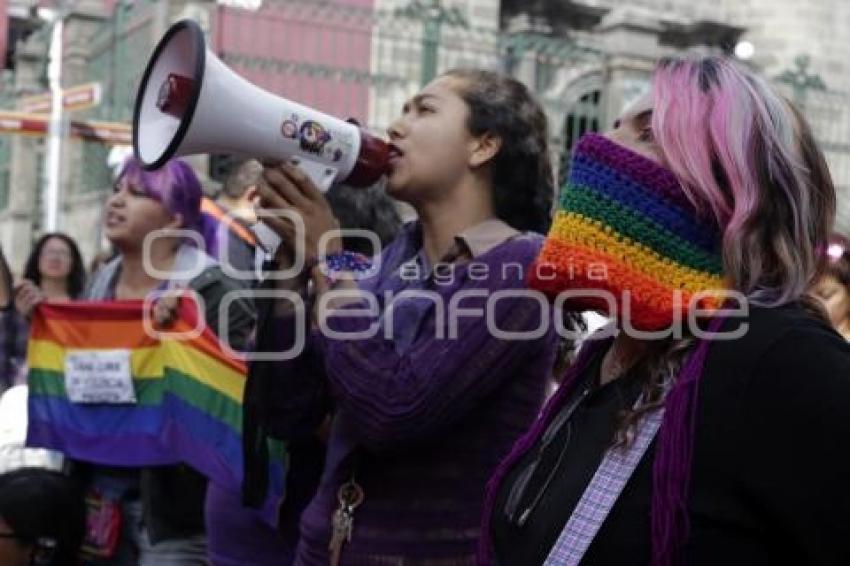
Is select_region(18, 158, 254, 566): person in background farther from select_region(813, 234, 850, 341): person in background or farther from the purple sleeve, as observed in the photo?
select_region(813, 234, 850, 341): person in background

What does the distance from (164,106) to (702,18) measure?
17.3m

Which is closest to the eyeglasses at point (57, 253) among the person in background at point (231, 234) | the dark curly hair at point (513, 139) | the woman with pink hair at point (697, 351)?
the person in background at point (231, 234)

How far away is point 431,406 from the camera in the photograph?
239 centimetres

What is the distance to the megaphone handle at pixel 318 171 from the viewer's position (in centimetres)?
248

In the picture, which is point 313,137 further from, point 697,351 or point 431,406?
point 697,351

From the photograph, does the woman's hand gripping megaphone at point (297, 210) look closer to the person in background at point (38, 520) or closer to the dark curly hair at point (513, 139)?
the dark curly hair at point (513, 139)

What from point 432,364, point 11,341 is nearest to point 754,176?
point 432,364

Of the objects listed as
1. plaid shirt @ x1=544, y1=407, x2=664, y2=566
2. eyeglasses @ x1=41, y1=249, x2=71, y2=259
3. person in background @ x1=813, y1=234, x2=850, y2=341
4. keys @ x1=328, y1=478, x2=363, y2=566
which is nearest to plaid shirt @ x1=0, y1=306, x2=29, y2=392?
eyeglasses @ x1=41, y1=249, x2=71, y2=259

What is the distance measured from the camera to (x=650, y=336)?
5.95 feet

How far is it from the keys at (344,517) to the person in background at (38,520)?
3.84 feet

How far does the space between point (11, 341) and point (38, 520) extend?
212cm

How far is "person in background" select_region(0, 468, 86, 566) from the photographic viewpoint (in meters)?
3.34

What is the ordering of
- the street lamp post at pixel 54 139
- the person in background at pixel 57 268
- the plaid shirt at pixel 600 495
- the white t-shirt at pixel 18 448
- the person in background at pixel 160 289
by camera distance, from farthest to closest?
the street lamp post at pixel 54 139
the person in background at pixel 57 268
the white t-shirt at pixel 18 448
the person in background at pixel 160 289
the plaid shirt at pixel 600 495

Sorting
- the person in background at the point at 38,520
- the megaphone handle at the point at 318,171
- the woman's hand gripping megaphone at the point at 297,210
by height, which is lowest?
the person in background at the point at 38,520
